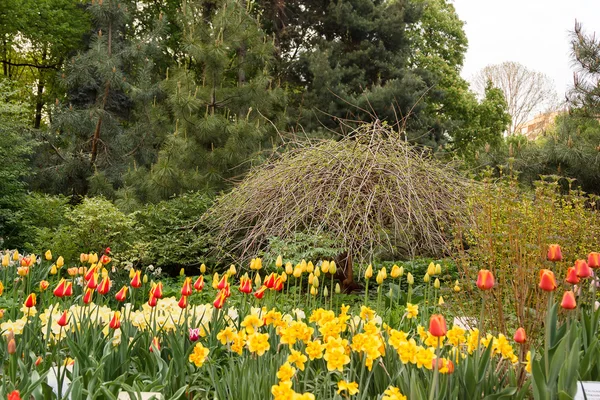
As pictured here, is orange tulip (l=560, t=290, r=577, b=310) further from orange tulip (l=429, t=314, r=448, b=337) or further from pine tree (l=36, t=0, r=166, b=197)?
pine tree (l=36, t=0, r=166, b=197)

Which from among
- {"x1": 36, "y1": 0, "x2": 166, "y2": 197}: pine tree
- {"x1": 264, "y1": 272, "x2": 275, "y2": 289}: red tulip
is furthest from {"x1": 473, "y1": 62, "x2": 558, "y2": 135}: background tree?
{"x1": 264, "y1": 272, "x2": 275, "y2": 289}: red tulip

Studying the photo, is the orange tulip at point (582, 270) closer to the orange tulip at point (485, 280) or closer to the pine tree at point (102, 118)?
the orange tulip at point (485, 280)

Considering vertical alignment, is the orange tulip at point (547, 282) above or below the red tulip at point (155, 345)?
above

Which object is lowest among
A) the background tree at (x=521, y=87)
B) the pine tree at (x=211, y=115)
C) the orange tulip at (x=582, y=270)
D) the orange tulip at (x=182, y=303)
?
the orange tulip at (x=182, y=303)

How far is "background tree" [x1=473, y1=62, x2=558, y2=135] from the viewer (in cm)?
2116

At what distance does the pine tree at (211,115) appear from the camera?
777cm

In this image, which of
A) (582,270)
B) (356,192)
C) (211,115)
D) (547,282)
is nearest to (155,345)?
(547,282)

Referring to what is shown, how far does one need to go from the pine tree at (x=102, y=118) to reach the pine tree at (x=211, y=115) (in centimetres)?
238

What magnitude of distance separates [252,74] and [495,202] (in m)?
6.53

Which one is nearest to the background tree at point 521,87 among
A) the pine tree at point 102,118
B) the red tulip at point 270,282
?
the pine tree at point 102,118

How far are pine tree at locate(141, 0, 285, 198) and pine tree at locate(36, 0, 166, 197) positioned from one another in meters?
2.38

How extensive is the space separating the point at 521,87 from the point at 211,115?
1696 centimetres

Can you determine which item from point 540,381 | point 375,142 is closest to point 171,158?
point 375,142

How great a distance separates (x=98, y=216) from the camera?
5902 millimetres
